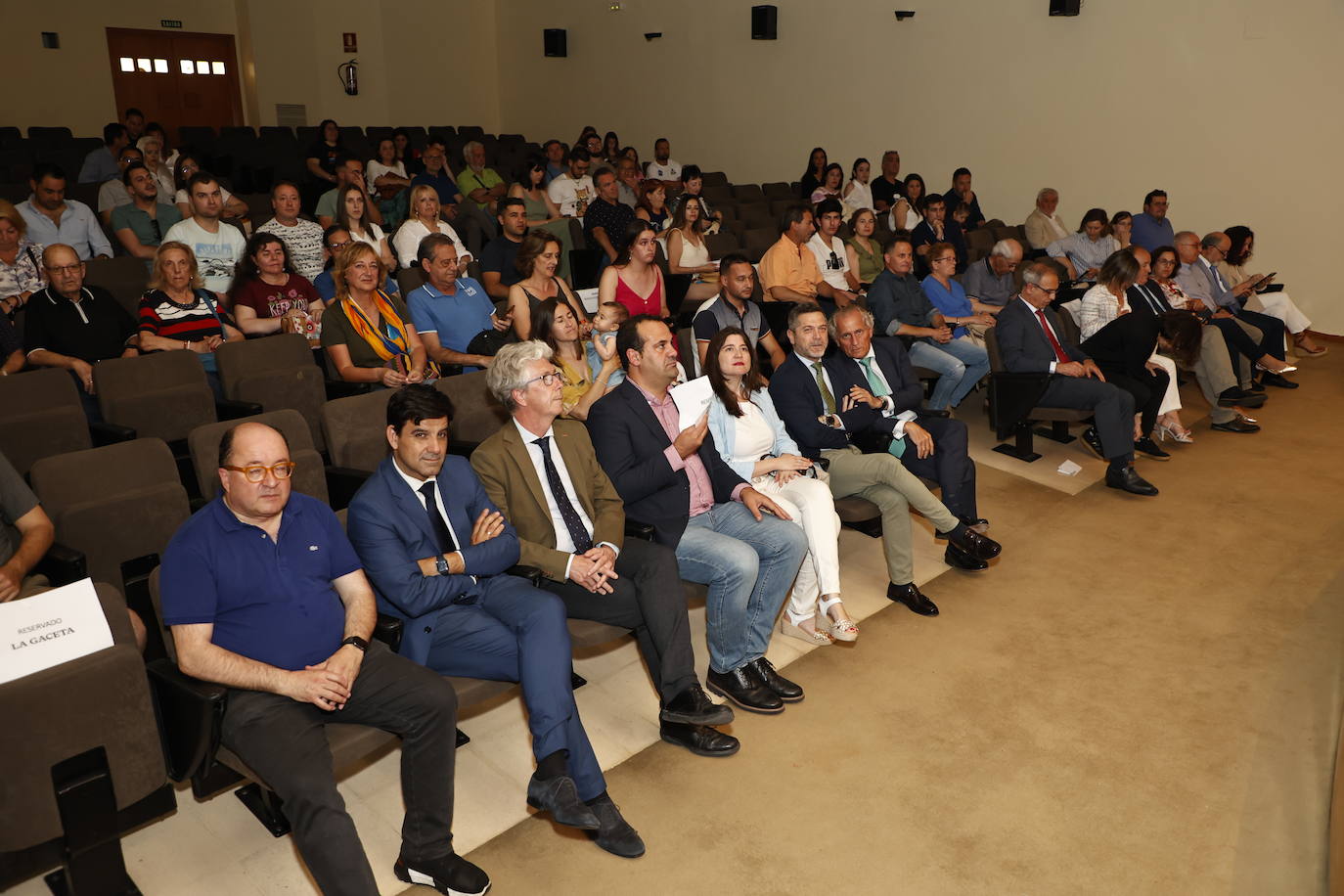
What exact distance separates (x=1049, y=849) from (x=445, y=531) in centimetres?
174

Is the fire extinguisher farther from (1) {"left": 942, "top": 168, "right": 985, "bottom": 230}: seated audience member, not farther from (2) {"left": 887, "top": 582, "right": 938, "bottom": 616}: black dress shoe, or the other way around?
(2) {"left": 887, "top": 582, "right": 938, "bottom": 616}: black dress shoe

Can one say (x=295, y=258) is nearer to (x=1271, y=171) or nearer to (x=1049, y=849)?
(x=1049, y=849)

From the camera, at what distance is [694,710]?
2.87 m

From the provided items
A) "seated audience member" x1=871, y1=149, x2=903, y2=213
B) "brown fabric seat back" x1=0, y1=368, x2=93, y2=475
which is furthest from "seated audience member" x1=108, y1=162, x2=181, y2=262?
"seated audience member" x1=871, y1=149, x2=903, y2=213

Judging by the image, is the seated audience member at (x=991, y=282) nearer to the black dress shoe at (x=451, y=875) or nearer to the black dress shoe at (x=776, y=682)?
the black dress shoe at (x=776, y=682)

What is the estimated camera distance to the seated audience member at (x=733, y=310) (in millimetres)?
4719

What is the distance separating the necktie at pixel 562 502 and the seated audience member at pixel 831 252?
3.77 m

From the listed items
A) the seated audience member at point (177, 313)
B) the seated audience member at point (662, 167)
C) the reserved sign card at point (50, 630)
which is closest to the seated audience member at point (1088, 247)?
the seated audience member at point (662, 167)

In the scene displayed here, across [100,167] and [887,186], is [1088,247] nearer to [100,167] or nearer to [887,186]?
[887,186]

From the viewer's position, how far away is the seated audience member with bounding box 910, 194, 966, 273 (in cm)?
790

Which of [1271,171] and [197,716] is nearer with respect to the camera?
[197,716]

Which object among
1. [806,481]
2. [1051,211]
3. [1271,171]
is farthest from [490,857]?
[1271,171]

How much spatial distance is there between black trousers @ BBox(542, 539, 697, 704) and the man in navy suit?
0.18 meters

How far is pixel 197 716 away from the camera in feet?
7.00
